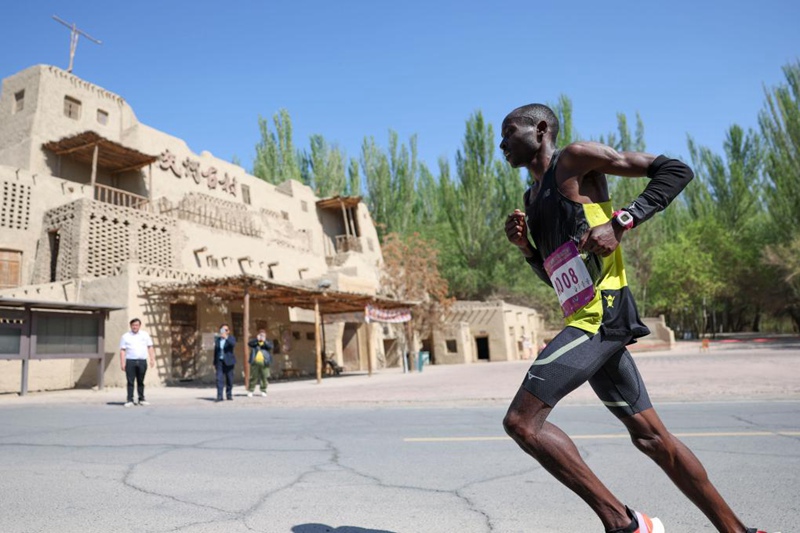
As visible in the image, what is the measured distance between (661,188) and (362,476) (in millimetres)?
3025

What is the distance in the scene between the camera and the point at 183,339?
19.6 metres

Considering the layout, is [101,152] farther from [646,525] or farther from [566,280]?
[646,525]

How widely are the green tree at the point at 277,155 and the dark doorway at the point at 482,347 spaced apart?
2018 centimetres

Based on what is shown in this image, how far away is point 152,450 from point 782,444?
19.2 ft

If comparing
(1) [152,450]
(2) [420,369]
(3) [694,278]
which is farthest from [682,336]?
(1) [152,450]

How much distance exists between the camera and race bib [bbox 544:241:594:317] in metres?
2.33


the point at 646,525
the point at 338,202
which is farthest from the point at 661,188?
the point at 338,202

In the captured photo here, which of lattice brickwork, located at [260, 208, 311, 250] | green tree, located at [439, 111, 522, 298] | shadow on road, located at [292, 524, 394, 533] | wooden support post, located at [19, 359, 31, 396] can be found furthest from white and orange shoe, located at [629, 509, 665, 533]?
green tree, located at [439, 111, 522, 298]

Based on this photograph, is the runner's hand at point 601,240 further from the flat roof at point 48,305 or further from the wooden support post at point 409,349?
the wooden support post at point 409,349

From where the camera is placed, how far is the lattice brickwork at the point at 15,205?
69.5 ft

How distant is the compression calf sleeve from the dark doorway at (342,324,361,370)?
99.6 ft

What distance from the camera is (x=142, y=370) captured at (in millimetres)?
11805

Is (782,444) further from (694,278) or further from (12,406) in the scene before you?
(694,278)

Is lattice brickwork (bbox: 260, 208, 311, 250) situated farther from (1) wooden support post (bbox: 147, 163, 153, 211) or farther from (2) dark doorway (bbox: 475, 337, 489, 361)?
(2) dark doorway (bbox: 475, 337, 489, 361)
